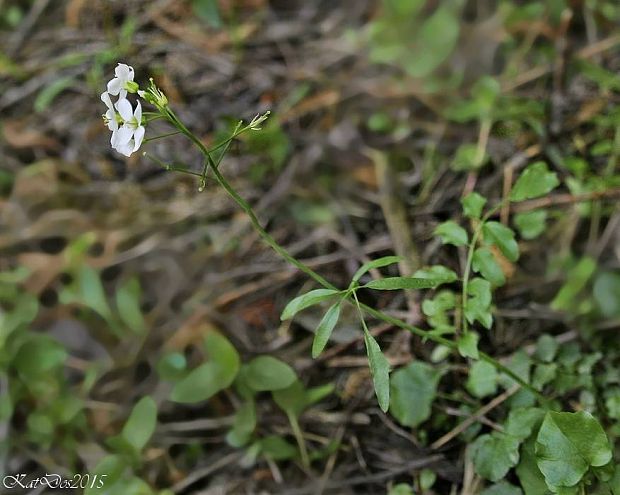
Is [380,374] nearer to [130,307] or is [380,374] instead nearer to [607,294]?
[607,294]

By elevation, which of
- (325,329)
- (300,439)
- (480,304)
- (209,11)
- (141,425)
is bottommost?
(300,439)

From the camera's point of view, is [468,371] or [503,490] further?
[468,371]

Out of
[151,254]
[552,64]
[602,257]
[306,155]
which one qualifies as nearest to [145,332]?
[151,254]

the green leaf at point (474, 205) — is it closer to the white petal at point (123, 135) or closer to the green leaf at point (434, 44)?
the white petal at point (123, 135)

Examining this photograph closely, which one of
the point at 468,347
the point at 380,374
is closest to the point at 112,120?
the point at 380,374

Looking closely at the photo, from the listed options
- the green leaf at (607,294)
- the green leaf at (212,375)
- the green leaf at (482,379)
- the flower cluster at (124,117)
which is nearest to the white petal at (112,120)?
the flower cluster at (124,117)

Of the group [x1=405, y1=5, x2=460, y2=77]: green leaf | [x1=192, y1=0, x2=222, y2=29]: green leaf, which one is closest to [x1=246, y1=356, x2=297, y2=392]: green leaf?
[x1=405, y1=5, x2=460, y2=77]: green leaf

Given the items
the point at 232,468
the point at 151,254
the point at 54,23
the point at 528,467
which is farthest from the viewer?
the point at 54,23

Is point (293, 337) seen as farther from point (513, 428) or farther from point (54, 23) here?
point (54, 23)
